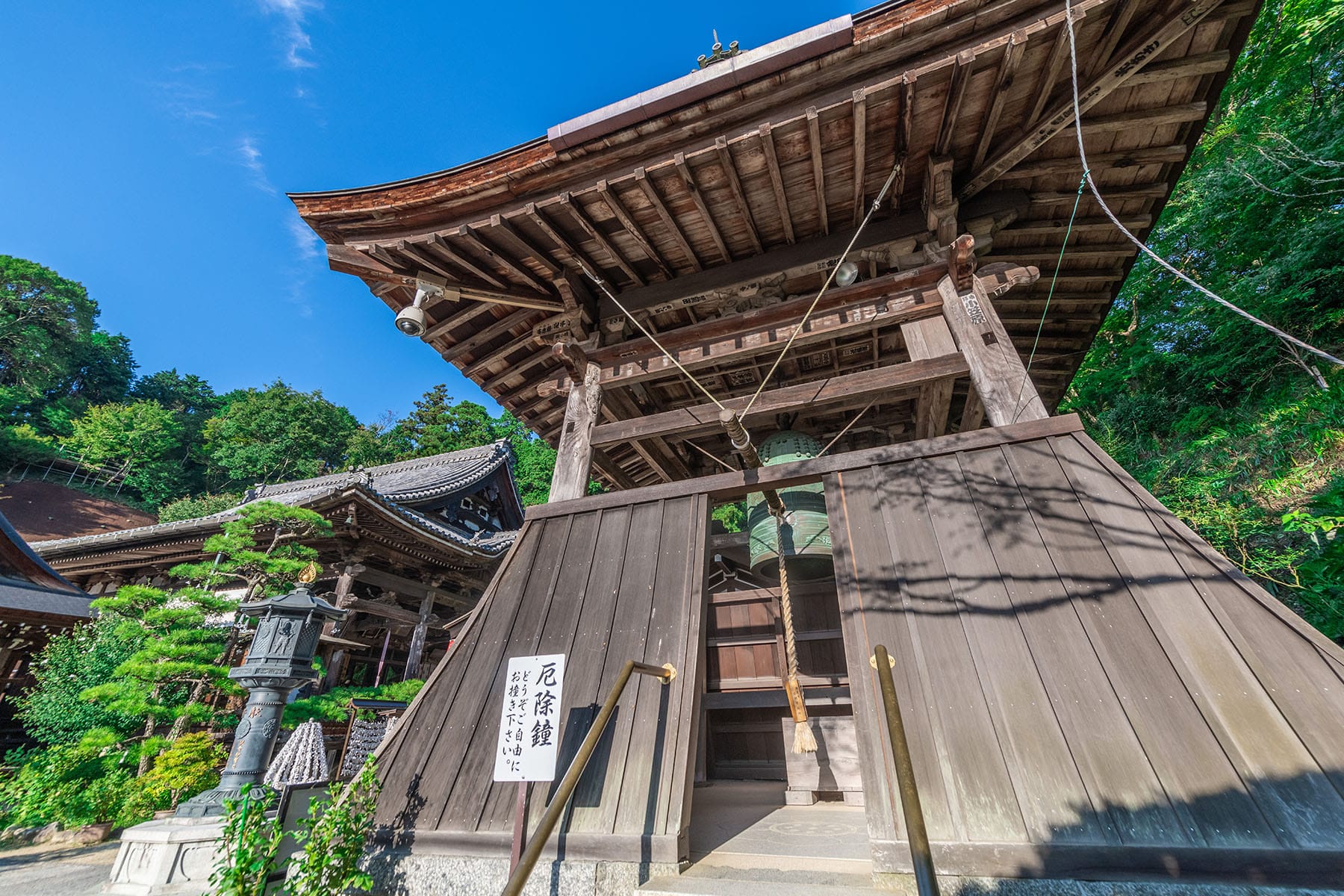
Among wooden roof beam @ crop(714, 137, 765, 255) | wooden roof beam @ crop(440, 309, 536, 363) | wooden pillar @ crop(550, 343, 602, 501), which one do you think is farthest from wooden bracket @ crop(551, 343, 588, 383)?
wooden roof beam @ crop(714, 137, 765, 255)

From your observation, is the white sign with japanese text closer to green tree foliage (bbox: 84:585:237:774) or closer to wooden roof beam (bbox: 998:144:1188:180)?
wooden roof beam (bbox: 998:144:1188:180)

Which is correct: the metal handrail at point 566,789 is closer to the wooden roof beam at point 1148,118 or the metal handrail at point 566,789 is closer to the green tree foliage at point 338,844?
the green tree foliage at point 338,844

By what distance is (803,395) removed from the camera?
15.6 feet

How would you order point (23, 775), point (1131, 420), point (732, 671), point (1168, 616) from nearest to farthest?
point (1168, 616)
point (732, 671)
point (23, 775)
point (1131, 420)

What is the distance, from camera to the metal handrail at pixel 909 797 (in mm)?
1598

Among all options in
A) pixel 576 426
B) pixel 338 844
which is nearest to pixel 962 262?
pixel 576 426

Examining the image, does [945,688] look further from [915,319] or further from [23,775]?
[23,775]

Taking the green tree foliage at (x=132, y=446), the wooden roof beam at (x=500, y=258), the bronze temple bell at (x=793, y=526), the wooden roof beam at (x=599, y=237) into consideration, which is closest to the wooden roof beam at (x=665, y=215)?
the wooden roof beam at (x=599, y=237)

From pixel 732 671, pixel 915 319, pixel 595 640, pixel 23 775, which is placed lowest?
pixel 23 775

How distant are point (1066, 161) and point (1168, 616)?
399 centimetres

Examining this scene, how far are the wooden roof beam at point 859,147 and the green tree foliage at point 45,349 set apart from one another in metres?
Result: 52.8

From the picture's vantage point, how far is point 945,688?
282 centimetres

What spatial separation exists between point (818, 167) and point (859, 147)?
344 mm

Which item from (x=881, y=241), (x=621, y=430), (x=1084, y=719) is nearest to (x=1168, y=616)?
(x=1084, y=719)
